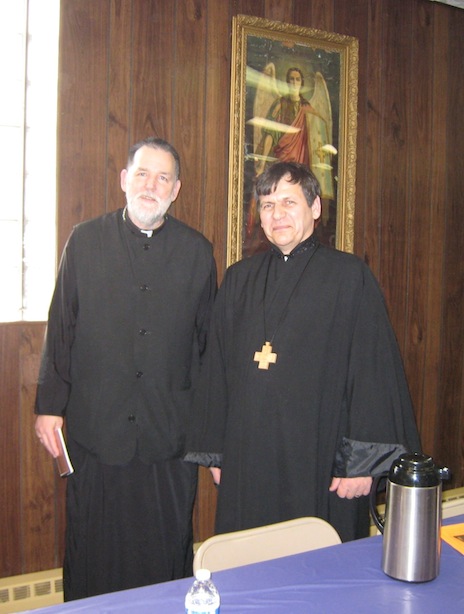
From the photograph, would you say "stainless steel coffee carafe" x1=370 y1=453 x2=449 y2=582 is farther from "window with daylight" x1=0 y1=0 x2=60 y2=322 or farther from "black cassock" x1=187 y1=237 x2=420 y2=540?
"window with daylight" x1=0 y1=0 x2=60 y2=322

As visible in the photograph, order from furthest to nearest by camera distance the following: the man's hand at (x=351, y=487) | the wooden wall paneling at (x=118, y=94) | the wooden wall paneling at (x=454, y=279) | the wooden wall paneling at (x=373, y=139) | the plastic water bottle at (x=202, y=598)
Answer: the wooden wall paneling at (x=454, y=279) → the wooden wall paneling at (x=373, y=139) → the wooden wall paneling at (x=118, y=94) → the man's hand at (x=351, y=487) → the plastic water bottle at (x=202, y=598)

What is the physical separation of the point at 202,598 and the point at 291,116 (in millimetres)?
2562

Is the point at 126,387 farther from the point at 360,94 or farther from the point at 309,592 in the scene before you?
the point at 360,94

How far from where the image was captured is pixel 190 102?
298 centimetres

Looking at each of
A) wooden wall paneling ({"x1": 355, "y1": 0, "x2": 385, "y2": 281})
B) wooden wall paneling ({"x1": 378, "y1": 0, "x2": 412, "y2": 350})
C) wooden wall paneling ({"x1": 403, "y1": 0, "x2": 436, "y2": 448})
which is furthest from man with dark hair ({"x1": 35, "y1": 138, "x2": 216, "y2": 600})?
wooden wall paneling ({"x1": 403, "y1": 0, "x2": 436, "y2": 448})

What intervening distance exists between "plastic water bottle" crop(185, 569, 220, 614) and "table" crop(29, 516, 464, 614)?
0.09 meters

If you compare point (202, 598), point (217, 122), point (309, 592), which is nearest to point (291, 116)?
point (217, 122)

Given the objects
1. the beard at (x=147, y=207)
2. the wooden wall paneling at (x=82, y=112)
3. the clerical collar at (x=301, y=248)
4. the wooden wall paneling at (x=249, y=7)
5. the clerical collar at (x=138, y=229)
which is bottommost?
the clerical collar at (x=301, y=248)

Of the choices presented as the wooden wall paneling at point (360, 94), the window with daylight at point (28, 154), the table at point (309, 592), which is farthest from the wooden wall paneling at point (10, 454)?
the wooden wall paneling at point (360, 94)

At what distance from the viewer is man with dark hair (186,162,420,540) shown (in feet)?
7.37

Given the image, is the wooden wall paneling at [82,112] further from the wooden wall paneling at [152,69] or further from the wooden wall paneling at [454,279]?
the wooden wall paneling at [454,279]

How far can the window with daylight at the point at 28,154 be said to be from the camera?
2.70 metres

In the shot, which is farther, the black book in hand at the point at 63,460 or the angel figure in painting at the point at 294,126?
the angel figure in painting at the point at 294,126

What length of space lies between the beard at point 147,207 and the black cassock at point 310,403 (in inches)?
20.1
